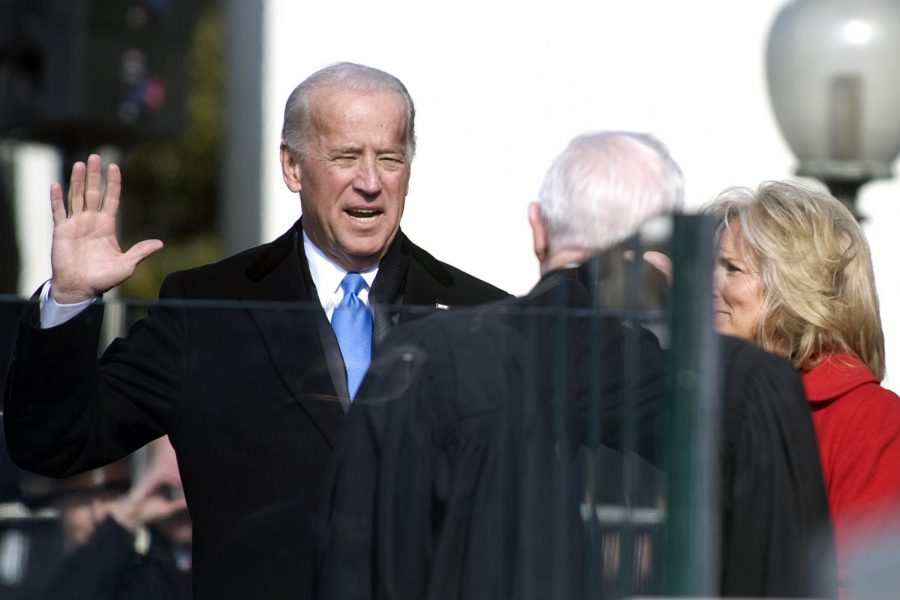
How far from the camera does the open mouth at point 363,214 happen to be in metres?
3.12

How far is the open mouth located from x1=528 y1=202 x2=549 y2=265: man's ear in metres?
0.37

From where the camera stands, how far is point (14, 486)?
2.65 metres

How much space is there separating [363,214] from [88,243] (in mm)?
531

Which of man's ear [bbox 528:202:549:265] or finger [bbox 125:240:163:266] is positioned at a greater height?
man's ear [bbox 528:202:549:265]

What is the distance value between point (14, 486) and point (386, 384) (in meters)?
0.59

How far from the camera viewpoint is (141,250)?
2.84 metres

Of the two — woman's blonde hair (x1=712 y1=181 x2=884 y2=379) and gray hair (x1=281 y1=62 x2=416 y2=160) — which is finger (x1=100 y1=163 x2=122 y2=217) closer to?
gray hair (x1=281 y1=62 x2=416 y2=160)

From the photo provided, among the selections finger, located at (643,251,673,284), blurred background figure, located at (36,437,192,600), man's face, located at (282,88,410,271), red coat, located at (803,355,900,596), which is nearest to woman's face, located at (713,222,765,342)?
red coat, located at (803,355,900,596)

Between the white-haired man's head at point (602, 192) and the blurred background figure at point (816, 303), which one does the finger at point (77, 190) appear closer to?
the white-haired man's head at point (602, 192)

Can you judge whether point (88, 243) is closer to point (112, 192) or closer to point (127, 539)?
point (112, 192)

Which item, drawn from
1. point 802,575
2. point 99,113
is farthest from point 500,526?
point 99,113

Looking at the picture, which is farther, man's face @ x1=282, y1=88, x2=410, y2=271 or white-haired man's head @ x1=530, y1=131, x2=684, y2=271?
man's face @ x1=282, y1=88, x2=410, y2=271

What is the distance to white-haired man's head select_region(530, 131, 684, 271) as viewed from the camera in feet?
9.01

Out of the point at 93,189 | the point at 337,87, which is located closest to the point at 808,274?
the point at 337,87
